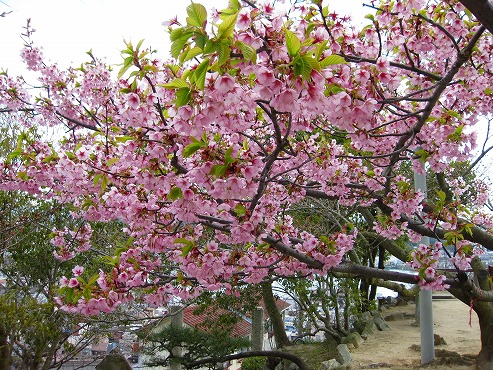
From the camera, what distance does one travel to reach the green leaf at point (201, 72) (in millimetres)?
1303

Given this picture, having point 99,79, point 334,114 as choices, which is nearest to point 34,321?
point 99,79

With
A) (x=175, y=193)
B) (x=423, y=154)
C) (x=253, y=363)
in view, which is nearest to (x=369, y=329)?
(x=253, y=363)

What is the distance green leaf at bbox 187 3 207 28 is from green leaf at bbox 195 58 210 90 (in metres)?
0.11

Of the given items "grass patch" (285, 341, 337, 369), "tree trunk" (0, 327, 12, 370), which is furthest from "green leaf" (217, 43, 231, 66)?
"grass patch" (285, 341, 337, 369)

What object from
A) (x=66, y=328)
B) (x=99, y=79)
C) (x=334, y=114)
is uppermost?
(x=99, y=79)

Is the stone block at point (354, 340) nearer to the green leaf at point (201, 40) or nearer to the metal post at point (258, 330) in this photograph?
the metal post at point (258, 330)

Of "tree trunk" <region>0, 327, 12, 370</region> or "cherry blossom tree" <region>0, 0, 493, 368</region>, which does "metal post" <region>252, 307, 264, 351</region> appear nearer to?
"tree trunk" <region>0, 327, 12, 370</region>

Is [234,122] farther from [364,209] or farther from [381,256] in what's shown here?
[381,256]

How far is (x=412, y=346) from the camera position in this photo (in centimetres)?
576

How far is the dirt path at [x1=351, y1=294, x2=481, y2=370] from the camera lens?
15.2 feet

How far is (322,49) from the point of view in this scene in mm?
1456

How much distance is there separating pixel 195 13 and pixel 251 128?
1.67m

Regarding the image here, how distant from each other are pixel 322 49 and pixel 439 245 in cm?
235

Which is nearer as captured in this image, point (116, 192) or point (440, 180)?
point (116, 192)
